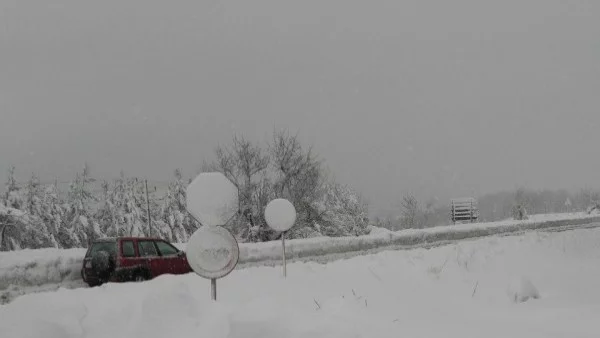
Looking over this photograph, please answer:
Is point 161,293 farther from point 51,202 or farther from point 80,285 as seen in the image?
point 51,202

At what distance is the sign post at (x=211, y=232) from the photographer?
7492mm

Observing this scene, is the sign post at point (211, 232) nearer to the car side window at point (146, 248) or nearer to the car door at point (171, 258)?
the car side window at point (146, 248)

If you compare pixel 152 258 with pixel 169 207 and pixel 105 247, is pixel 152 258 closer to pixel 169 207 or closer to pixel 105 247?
pixel 105 247

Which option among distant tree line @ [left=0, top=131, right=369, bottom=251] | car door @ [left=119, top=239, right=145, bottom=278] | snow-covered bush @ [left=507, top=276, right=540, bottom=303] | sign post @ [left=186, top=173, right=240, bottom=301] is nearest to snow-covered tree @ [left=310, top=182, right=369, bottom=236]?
distant tree line @ [left=0, top=131, right=369, bottom=251]

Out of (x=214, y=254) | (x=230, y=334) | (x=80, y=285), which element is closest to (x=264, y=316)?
(x=230, y=334)

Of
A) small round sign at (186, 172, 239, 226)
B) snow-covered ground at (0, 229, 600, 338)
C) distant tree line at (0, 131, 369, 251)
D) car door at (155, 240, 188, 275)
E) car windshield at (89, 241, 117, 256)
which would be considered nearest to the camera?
snow-covered ground at (0, 229, 600, 338)

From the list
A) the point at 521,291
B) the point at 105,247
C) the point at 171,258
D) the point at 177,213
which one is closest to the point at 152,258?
the point at 171,258

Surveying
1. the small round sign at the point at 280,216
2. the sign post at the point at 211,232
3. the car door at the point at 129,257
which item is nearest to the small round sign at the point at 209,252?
the sign post at the point at 211,232

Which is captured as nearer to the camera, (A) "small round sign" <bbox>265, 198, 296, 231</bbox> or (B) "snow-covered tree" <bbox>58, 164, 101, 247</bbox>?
(A) "small round sign" <bbox>265, 198, 296, 231</bbox>

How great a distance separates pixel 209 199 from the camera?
25.1ft

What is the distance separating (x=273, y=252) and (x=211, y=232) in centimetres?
1556

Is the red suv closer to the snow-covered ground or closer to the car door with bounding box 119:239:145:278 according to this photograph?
the car door with bounding box 119:239:145:278

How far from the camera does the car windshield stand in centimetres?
1442

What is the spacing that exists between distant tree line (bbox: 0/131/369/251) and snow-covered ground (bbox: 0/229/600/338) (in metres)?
18.6
